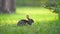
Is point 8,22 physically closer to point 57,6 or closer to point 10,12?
point 10,12

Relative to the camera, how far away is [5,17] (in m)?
3.48

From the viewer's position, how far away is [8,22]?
346 cm

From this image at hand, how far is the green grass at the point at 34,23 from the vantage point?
3.38 meters

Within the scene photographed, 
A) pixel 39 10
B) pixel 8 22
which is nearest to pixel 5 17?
pixel 8 22

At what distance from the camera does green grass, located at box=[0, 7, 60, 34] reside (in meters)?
3.38

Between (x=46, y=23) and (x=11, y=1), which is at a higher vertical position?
(x=11, y=1)

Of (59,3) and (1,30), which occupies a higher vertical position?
(59,3)

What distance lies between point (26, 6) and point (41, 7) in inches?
5.5

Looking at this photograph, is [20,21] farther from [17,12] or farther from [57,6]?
[57,6]

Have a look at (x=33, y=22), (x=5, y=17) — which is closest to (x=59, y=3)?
(x=33, y=22)

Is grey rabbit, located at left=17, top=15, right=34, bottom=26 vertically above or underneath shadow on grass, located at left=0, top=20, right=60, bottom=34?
above

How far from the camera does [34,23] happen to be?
347cm

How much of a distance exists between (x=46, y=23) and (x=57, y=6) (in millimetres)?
189

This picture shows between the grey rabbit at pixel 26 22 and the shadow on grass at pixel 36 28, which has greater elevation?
the grey rabbit at pixel 26 22
